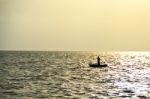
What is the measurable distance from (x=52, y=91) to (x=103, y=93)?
6706 millimetres

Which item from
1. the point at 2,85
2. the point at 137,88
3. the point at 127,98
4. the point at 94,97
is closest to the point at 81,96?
the point at 94,97

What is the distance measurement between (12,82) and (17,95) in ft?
54.7

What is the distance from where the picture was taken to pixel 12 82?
7144cm

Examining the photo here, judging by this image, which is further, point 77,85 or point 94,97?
point 77,85

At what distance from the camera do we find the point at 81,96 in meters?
54.8

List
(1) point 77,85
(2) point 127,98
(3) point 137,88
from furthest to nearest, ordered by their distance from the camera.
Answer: (1) point 77,85 < (3) point 137,88 < (2) point 127,98

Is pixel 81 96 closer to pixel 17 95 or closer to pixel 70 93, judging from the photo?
pixel 70 93

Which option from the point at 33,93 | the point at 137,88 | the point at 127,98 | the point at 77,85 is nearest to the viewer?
the point at 127,98

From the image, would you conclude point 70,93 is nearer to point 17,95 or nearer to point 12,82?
point 17,95

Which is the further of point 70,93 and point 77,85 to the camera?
point 77,85

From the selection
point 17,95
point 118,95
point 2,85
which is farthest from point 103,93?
point 2,85

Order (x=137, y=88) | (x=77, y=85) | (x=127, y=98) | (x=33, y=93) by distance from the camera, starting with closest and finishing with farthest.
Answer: (x=127, y=98) → (x=33, y=93) → (x=137, y=88) → (x=77, y=85)

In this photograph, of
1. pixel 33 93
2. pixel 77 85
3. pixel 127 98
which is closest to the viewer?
pixel 127 98

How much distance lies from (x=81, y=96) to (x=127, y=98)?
5.54 m
